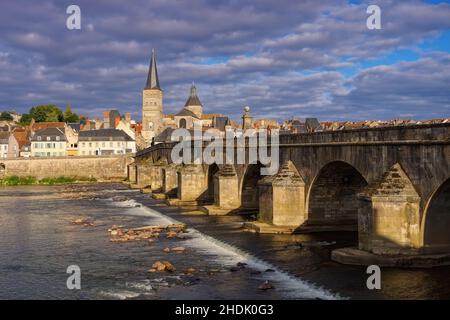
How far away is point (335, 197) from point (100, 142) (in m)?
91.4

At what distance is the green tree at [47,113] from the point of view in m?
158

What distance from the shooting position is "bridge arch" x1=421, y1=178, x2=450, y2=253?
2166 cm

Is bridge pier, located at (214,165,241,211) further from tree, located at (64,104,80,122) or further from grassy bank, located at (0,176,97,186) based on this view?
tree, located at (64,104,80,122)

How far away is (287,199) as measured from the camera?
32719mm

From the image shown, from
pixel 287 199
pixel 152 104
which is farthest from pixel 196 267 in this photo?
pixel 152 104

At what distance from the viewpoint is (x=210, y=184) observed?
54.3 metres

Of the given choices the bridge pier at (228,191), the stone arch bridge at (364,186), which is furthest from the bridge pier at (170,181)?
the bridge pier at (228,191)

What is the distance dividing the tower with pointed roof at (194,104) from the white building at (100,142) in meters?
41.9

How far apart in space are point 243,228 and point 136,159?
224ft

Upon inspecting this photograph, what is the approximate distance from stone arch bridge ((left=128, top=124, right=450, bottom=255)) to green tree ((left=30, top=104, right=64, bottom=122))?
123m

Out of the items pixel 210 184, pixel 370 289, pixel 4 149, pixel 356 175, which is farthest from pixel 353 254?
pixel 4 149

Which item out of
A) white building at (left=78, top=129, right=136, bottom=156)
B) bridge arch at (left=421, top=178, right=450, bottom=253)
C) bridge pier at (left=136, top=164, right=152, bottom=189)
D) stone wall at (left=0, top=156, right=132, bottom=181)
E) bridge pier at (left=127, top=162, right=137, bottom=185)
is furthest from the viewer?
white building at (left=78, top=129, right=136, bottom=156)

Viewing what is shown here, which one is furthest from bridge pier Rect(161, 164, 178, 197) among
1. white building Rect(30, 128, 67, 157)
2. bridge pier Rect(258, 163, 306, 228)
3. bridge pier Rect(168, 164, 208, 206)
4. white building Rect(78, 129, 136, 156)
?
white building Rect(30, 128, 67, 157)
